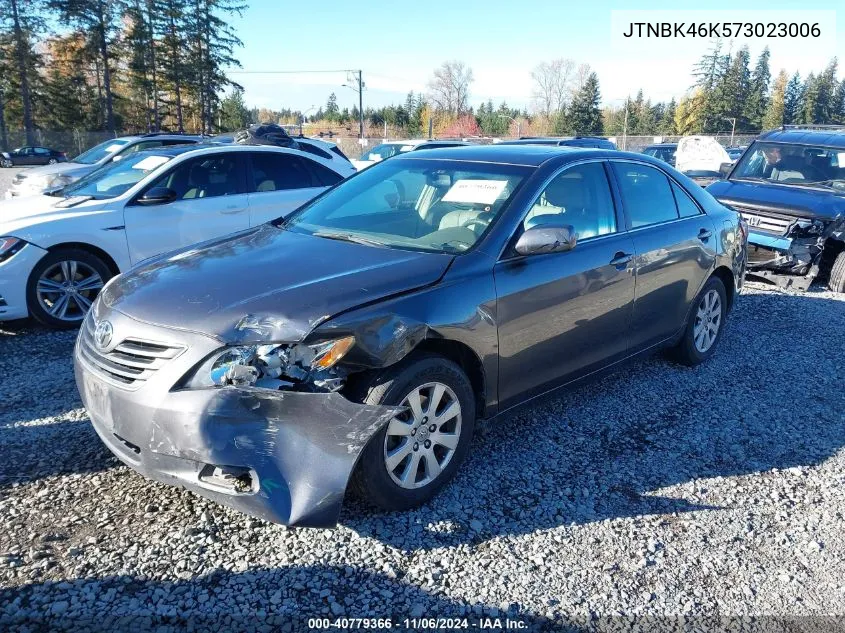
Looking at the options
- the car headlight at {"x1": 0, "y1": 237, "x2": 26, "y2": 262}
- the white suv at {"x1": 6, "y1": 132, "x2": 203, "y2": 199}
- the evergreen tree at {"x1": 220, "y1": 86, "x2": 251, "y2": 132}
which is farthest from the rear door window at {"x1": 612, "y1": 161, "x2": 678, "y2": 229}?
the evergreen tree at {"x1": 220, "y1": 86, "x2": 251, "y2": 132}

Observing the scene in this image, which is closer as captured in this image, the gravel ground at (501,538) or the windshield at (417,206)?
the gravel ground at (501,538)

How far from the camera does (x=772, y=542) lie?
3127 millimetres

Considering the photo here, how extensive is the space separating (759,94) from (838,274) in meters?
82.8

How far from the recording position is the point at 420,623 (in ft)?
8.23

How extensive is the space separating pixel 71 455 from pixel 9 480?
322 millimetres

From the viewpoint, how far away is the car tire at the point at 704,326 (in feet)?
17.1

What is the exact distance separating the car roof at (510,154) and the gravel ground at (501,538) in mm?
1669

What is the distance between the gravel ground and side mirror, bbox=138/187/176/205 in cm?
254

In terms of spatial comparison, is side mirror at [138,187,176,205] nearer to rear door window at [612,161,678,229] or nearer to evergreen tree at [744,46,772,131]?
rear door window at [612,161,678,229]

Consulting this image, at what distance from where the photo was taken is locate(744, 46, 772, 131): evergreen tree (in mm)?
76688

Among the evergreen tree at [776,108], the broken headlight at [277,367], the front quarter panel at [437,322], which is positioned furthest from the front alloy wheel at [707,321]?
the evergreen tree at [776,108]

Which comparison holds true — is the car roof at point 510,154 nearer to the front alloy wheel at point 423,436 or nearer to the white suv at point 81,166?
the front alloy wheel at point 423,436

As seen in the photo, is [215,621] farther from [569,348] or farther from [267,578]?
[569,348]

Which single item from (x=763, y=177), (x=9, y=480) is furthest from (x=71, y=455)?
(x=763, y=177)
